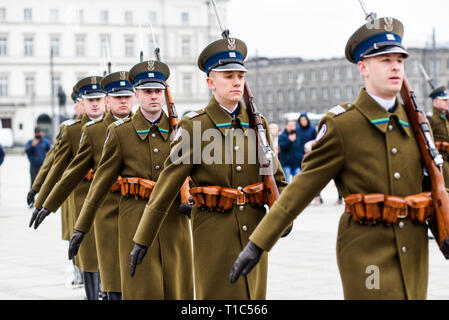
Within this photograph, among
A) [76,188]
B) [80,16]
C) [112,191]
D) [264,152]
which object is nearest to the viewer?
[264,152]

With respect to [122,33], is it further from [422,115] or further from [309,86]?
[422,115]

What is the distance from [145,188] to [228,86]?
131 cm

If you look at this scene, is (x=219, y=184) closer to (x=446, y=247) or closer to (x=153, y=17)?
(x=446, y=247)

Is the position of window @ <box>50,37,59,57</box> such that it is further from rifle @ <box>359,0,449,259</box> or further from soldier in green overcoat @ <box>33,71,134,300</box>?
rifle @ <box>359,0,449,259</box>

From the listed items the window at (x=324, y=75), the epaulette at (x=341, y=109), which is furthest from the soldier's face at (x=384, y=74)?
the window at (x=324, y=75)

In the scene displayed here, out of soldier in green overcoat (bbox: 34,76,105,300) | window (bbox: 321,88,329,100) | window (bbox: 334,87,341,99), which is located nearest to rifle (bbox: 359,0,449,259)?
soldier in green overcoat (bbox: 34,76,105,300)

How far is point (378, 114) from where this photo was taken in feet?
14.4

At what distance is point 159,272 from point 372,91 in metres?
2.57

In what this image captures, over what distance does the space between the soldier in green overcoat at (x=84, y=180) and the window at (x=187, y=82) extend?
7810cm

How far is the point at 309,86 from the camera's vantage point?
101 m

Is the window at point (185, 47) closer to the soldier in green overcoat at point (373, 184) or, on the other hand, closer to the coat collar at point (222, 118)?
the coat collar at point (222, 118)

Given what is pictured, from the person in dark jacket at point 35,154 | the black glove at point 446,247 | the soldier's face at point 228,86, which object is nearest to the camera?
the black glove at point 446,247

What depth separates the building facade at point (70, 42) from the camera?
266 ft

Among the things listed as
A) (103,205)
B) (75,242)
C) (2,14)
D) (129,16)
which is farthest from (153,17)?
(75,242)
